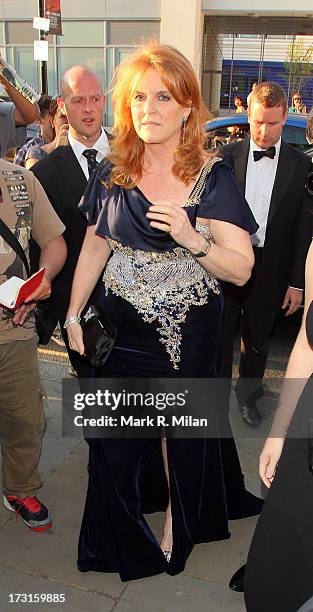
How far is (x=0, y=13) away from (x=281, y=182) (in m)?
19.2

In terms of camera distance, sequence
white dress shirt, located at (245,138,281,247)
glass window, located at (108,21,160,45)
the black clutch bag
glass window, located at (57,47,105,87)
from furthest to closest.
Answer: glass window, located at (57,47,105,87) < glass window, located at (108,21,160,45) < white dress shirt, located at (245,138,281,247) < the black clutch bag

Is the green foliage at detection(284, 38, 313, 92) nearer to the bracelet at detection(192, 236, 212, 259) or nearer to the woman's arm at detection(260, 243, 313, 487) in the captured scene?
the bracelet at detection(192, 236, 212, 259)

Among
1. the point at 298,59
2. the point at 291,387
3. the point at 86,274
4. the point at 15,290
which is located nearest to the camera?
the point at 291,387

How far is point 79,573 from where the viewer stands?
2648 millimetres

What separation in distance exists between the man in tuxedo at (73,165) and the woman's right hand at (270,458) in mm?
1385

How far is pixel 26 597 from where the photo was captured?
8.14ft

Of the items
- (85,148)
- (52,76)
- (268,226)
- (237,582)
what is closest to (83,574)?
(237,582)

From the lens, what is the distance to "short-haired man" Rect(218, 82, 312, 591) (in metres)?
3.72

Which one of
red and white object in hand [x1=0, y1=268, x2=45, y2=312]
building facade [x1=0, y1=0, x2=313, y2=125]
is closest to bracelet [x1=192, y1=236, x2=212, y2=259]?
red and white object in hand [x1=0, y1=268, x2=45, y2=312]

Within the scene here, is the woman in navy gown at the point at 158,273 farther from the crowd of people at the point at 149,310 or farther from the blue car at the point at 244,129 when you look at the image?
the blue car at the point at 244,129

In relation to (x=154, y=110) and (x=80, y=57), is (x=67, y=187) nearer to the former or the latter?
(x=154, y=110)

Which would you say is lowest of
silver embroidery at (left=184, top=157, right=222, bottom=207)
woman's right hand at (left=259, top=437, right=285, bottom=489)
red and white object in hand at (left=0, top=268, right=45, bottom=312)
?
woman's right hand at (left=259, top=437, right=285, bottom=489)

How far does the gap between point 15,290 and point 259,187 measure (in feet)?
6.84

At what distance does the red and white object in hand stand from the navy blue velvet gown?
1.01ft
